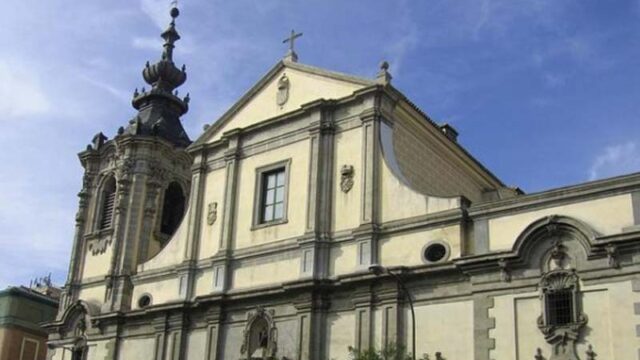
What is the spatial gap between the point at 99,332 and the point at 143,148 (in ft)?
22.3

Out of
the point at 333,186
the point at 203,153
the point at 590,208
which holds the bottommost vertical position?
the point at 590,208

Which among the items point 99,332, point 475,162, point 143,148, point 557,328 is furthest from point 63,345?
point 557,328

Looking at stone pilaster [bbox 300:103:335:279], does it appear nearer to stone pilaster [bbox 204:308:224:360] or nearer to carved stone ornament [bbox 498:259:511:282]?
stone pilaster [bbox 204:308:224:360]

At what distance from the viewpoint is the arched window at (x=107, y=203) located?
1300 inches

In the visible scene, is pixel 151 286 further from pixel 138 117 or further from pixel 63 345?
pixel 138 117

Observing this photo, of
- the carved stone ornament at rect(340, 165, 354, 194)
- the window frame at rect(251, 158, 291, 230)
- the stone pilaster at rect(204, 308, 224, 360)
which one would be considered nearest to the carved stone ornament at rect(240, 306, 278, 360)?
the stone pilaster at rect(204, 308, 224, 360)

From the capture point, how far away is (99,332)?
3012 cm

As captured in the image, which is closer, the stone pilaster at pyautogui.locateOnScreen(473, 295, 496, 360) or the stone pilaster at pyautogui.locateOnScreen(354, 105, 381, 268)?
the stone pilaster at pyautogui.locateOnScreen(473, 295, 496, 360)

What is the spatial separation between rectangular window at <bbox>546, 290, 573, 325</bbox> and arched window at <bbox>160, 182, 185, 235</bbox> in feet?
54.7

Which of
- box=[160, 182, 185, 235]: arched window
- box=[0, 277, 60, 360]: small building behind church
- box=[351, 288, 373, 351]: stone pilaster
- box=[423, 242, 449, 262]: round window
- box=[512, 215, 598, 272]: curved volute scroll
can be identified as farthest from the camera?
box=[0, 277, 60, 360]: small building behind church

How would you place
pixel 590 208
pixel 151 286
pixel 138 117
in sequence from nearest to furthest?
pixel 590 208 → pixel 151 286 → pixel 138 117

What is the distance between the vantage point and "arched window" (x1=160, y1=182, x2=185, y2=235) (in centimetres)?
3316

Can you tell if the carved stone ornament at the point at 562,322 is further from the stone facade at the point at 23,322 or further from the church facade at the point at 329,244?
the stone facade at the point at 23,322

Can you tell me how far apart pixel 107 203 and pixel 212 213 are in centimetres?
655
